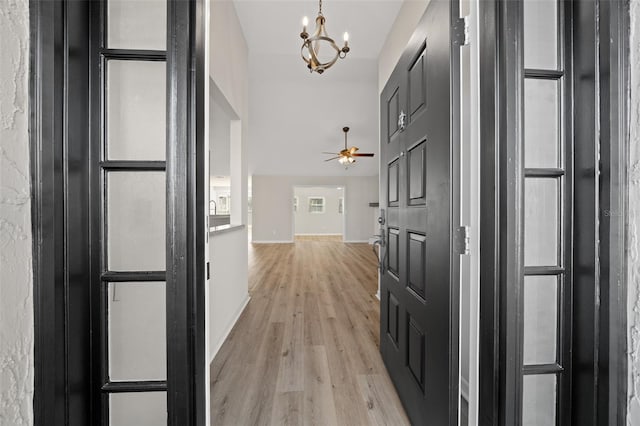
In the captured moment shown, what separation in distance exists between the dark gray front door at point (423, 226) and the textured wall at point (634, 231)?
1.47ft

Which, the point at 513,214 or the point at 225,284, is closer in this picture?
the point at 513,214

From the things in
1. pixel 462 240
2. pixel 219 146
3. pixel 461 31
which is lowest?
pixel 462 240

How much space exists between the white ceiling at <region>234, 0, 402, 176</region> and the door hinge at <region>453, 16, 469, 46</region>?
201 centimetres

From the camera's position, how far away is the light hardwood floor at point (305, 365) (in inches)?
62.4

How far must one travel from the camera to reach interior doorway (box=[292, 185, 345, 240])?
13.5 metres

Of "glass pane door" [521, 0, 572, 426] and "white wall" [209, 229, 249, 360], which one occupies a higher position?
"glass pane door" [521, 0, 572, 426]

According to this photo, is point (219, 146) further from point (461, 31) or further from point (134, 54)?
point (461, 31)

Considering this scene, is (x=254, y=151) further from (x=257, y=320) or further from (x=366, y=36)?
(x=257, y=320)

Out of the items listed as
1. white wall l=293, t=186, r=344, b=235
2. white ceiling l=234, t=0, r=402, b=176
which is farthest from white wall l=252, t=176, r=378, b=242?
white wall l=293, t=186, r=344, b=235

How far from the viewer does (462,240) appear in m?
1.04

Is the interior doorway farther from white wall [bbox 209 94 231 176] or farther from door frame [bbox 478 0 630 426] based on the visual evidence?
door frame [bbox 478 0 630 426]

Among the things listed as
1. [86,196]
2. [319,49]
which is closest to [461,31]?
[86,196]

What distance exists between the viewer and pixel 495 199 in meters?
0.88

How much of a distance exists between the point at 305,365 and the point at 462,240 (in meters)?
1.57
